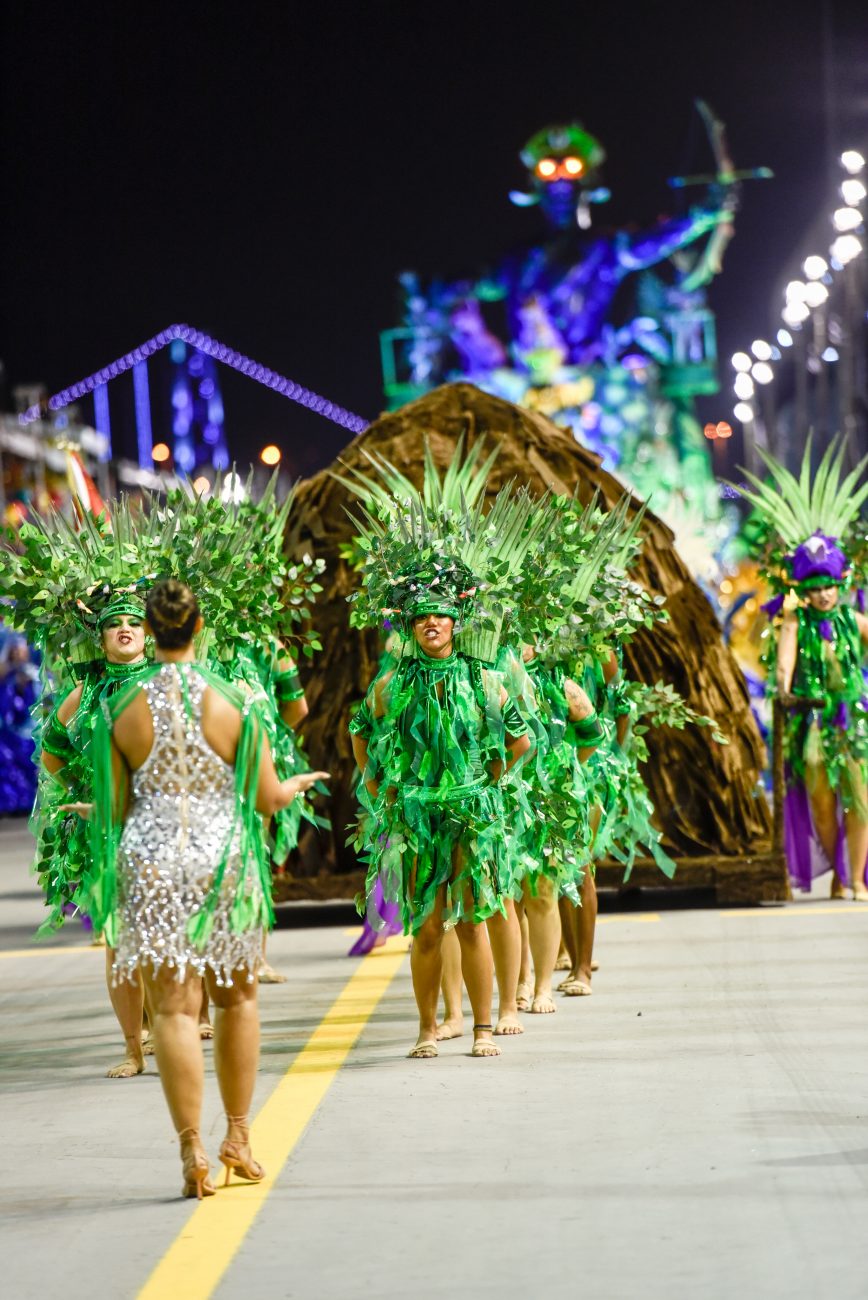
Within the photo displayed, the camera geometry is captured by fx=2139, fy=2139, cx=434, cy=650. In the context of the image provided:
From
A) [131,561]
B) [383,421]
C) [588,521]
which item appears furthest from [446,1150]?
[383,421]

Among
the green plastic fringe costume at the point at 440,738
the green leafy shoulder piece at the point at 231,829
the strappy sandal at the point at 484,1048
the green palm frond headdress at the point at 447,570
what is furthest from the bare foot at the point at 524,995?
the green leafy shoulder piece at the point at 231,829

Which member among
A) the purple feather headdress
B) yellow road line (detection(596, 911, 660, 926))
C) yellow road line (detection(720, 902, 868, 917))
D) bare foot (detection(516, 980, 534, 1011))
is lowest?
yellow road line (detection(596, 911, 660, 926))

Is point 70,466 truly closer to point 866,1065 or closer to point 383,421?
point 383,421

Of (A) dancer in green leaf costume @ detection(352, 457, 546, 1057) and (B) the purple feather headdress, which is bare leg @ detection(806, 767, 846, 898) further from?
(A) dancer in green leaf costume @ detection(352, 457, 546, 1057)

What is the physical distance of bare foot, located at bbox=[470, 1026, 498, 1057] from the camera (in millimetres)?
7875

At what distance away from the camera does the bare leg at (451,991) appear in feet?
27.6

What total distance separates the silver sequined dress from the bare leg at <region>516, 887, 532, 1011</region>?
3250mm

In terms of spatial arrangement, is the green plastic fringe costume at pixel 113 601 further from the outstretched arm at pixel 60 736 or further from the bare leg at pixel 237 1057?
the bare leg at pixel 237 1057

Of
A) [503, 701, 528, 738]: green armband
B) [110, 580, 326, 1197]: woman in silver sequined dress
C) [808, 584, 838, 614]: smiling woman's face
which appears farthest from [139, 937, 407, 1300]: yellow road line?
[808, 584, 838, 614]: smiling woman's face

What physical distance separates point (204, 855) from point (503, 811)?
8.27 feet

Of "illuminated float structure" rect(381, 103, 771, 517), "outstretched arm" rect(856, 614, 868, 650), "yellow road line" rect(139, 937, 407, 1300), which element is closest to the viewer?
"yellow road line" rect(139, 937, 407, 1300)

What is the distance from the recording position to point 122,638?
814 cm

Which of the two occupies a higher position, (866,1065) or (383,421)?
(383,421)

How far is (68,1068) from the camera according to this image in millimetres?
8195
